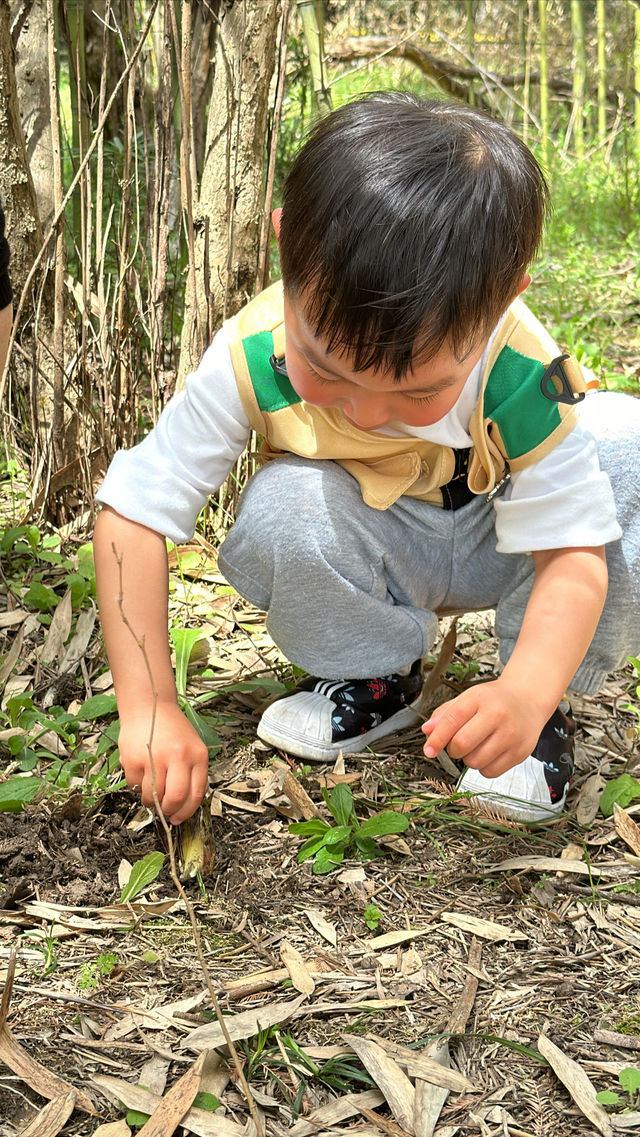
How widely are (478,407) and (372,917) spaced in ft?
2.06

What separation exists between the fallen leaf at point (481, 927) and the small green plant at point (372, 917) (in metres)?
0.07

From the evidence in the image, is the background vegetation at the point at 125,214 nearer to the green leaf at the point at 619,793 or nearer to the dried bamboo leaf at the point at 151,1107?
the green leaf at the point at 619,793

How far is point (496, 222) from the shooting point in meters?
1.06

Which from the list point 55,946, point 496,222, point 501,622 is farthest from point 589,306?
point 55,946

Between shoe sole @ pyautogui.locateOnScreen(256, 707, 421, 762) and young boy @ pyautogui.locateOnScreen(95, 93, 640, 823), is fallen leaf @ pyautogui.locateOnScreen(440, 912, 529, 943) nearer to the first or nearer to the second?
young boy @ pyautogui.locateOnScreen(95, 93, 640, 823)

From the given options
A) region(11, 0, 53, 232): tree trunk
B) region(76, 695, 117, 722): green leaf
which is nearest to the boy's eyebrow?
region(76, 695, 117, 722): green leaf

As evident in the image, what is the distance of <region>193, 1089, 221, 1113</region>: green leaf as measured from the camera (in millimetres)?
955

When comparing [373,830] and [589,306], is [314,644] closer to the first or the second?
[373,830]

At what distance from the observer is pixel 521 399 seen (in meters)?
1.30

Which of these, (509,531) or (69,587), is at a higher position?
(509,531)

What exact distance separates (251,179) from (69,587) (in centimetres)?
81

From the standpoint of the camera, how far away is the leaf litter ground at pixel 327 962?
969 millimetres

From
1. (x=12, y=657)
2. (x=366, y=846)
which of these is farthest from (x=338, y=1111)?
(x=12, y=657)

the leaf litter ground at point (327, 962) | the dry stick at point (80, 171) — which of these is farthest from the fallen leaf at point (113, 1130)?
the dry stick at point (80, 171)
